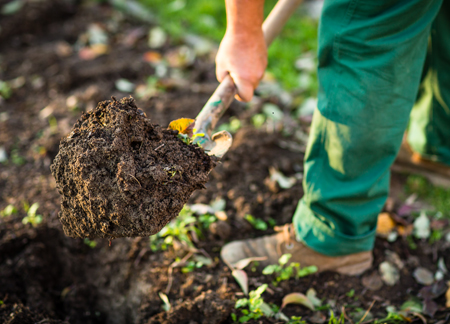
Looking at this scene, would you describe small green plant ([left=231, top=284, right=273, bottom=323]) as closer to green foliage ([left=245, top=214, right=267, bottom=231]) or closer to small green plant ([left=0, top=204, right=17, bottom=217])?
green foliage ([left=245, top=214, right=267, bottom=231])

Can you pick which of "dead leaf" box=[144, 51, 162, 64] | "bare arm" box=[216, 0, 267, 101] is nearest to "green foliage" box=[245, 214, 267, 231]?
"bare arm" box=[216, 0, 267, 101]

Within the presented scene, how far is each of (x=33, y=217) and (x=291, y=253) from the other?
130 centimetres

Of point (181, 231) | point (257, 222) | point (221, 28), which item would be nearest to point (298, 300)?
point (257, 222)

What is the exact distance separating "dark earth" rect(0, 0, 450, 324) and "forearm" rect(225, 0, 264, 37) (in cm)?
82

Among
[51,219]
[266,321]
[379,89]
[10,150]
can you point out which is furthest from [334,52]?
[10,150]

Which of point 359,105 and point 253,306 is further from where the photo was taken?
point 253,306

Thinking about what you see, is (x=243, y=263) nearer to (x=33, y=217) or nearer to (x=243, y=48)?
(x=243, y=48)

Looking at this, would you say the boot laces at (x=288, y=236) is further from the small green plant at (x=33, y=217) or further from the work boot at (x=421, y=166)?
the small green plant at (x=33, y=217)

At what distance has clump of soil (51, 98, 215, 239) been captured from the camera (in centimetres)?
130

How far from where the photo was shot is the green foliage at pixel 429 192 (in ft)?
7.32

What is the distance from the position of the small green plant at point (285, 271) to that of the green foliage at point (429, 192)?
0.99 m

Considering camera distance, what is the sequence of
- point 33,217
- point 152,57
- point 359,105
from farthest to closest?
point 152,57, point 33,217, point 359,105

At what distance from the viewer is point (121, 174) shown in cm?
129

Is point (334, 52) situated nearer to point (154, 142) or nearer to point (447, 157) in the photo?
point (154, 142)
